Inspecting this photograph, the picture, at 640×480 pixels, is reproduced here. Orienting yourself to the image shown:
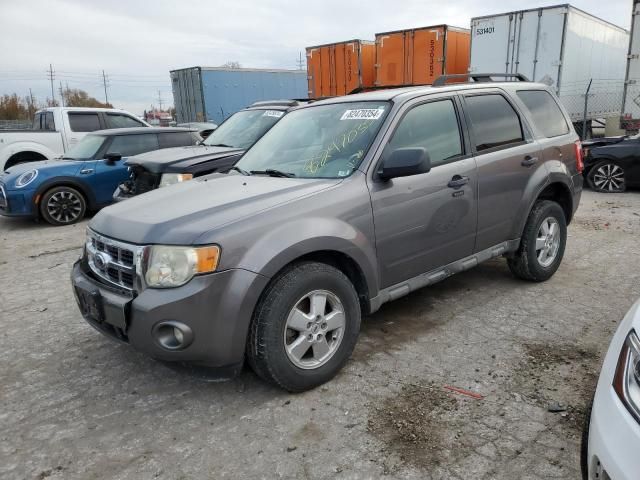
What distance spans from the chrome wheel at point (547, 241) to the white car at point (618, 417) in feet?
9.39

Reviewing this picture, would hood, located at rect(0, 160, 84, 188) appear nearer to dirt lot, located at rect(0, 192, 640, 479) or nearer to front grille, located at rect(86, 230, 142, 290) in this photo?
dirt lot, located at rect(0, 192, 640, 479)

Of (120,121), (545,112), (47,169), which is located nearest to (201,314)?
(545,112)

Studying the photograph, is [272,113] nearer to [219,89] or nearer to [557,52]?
[557,52]

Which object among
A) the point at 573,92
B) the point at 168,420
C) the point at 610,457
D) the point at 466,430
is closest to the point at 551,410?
the point at 466,430

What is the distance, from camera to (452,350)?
3533 millimetres

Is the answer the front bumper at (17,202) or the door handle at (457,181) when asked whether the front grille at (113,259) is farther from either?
the front bumper at (17,202)

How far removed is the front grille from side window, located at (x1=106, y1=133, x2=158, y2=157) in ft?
20.3

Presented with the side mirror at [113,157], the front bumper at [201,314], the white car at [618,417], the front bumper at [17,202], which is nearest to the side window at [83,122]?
the side mirror at [113,157]

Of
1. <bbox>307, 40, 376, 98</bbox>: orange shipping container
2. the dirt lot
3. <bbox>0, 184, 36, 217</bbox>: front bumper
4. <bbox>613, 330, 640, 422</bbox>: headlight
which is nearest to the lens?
<bbox>613, 330, 640, 422</bbox>: headlight

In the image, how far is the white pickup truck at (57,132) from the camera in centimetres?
1073

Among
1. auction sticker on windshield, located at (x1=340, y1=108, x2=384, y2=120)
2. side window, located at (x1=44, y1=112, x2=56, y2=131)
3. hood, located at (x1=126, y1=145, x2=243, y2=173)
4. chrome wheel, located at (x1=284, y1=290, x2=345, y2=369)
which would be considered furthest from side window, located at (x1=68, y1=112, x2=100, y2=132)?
chrome wheel, located at (x1=284, y1=290, x2=345, y2=369)

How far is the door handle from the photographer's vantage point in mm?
3676

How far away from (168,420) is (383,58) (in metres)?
15.2

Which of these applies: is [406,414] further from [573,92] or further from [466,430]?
[573,92]
